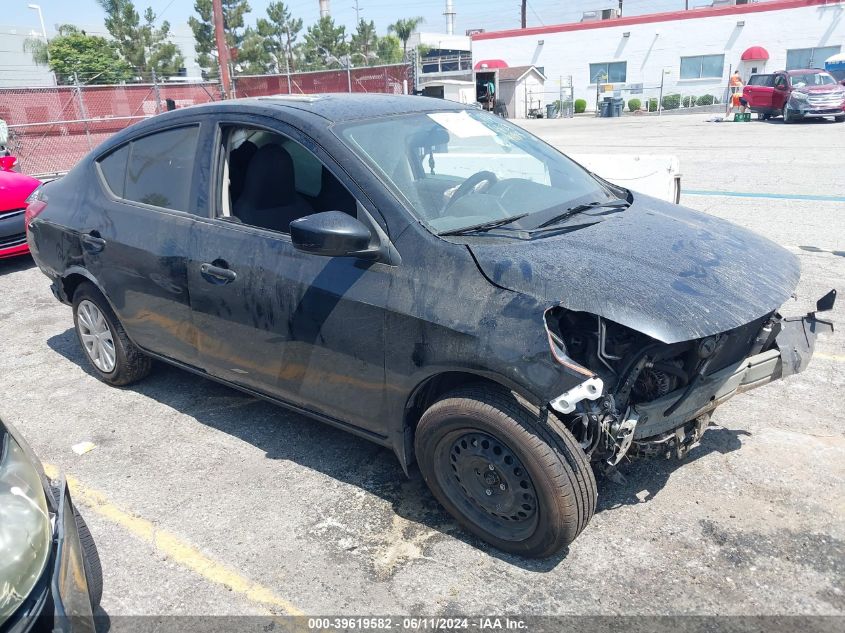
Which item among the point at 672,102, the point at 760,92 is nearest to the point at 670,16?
the point at 672,102

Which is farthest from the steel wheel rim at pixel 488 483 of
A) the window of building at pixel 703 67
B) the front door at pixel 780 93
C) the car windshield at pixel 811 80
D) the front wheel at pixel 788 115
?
the window of building at pixel 703 67

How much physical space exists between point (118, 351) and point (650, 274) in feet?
11.2

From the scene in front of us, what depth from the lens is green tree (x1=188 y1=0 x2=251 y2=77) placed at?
55.1m

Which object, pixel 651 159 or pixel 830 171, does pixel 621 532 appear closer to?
pixel 651 159

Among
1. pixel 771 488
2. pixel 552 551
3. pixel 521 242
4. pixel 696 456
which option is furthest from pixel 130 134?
pixel 771 488

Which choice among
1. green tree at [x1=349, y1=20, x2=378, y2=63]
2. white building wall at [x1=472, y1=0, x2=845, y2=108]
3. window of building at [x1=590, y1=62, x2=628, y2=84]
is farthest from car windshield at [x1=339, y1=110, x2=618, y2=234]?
green tree at [x1=349, y1=20, x2=378, y2=63]

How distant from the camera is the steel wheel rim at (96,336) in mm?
4715

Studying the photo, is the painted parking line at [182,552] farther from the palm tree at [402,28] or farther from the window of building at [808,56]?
the palm tree at [402,28]

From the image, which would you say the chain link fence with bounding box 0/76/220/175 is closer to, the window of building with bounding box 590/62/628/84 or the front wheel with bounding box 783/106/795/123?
the front wheel with bounding box 783/106/795/123

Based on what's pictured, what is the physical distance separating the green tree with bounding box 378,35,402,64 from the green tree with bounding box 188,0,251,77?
15.7 m

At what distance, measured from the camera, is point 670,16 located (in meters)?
44.4

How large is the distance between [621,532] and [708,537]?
0.36m

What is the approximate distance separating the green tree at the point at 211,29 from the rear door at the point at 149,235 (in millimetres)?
55863

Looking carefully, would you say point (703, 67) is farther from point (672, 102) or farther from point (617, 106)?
point (617, 106)
